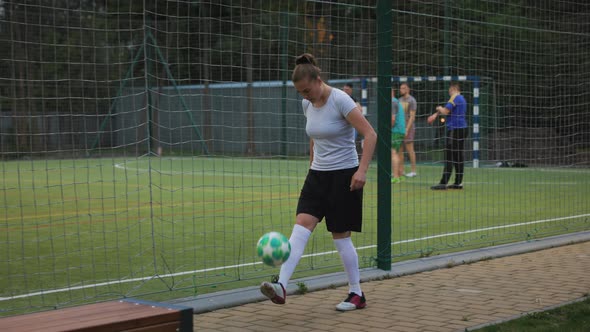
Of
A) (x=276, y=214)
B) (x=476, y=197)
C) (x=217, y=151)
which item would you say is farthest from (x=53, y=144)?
(x=476, y=197)

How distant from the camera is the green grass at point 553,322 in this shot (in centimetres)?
524

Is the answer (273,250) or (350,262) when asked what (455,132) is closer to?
(350,262)

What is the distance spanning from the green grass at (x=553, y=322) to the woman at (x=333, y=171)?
3.83 feet

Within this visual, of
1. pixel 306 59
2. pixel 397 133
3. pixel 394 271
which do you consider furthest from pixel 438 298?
pixel 397 133

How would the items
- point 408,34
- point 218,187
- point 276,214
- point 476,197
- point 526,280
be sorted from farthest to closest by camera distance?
point 218,187 → point 476,197 → point 276,214 → point 408,34 → point 526,280

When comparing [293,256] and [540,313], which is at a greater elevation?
[293,256]

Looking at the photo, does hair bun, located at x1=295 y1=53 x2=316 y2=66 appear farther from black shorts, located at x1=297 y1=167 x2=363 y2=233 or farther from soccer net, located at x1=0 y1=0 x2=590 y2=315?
soccer net, located at x1=0 y1=0 x2=590 y2=315

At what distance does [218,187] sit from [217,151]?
4.70ft

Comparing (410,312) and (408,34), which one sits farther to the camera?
(408,34)

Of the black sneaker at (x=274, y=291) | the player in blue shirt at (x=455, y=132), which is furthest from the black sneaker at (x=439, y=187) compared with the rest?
the black sneaker at (x=274, y=291)

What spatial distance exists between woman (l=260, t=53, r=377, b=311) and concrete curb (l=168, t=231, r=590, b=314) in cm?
66

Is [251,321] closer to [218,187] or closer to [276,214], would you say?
[276,214]

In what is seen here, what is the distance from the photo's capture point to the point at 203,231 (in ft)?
33.8

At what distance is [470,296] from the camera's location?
6.43 meters
